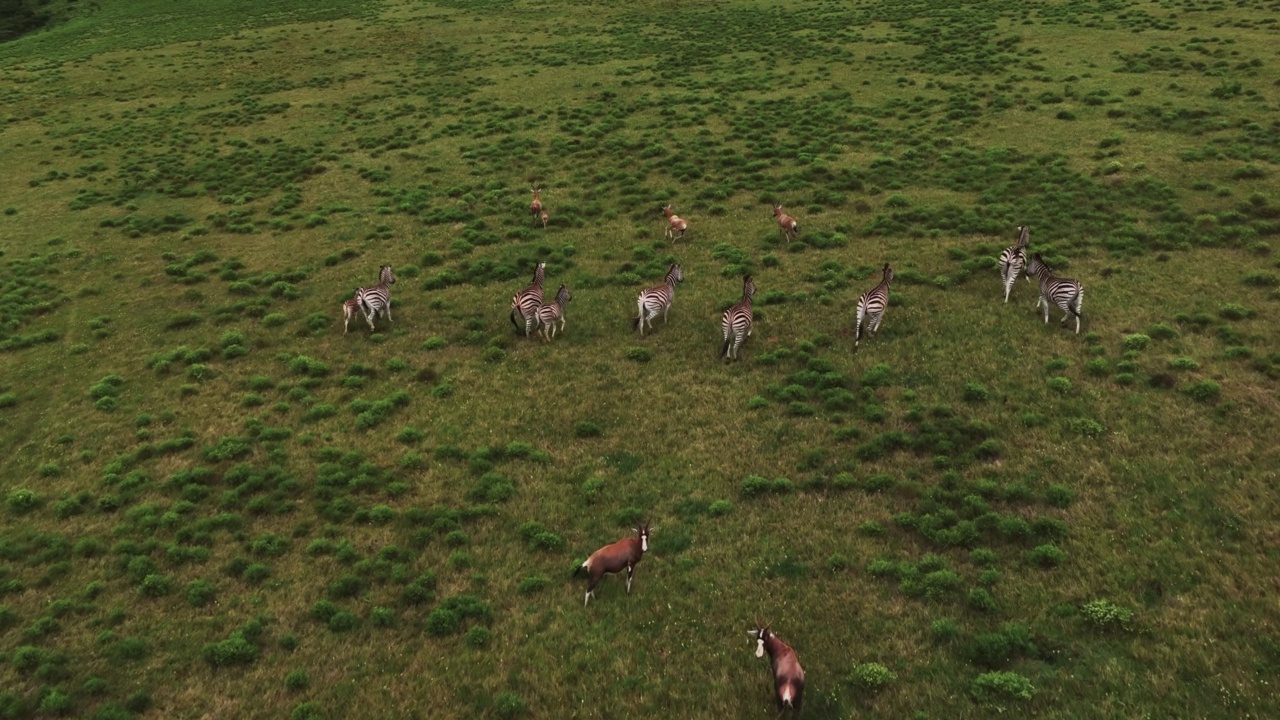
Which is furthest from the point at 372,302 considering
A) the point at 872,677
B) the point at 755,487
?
the point at 872,677

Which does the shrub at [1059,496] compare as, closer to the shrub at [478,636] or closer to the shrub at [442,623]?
the shrub at [478,636]

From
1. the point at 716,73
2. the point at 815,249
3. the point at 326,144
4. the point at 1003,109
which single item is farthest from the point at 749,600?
the point at 716,73

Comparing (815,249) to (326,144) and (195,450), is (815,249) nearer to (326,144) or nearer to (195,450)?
(195,450)

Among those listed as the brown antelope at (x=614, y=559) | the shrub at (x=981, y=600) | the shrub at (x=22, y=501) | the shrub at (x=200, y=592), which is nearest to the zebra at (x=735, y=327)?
the brown antelope at (x=614, y=559)

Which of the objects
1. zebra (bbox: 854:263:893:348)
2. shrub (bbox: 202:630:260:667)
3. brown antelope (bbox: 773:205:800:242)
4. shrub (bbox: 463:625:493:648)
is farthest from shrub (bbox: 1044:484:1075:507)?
shrub (bbox: 202:630:260:667)

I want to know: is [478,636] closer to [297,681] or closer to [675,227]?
[297,681]

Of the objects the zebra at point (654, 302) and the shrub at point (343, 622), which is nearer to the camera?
the shrub at point (343, 622)

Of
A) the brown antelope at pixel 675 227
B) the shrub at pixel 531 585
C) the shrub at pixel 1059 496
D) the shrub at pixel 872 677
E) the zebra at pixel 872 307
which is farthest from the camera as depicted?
the brown antelope at pixel 675 227
